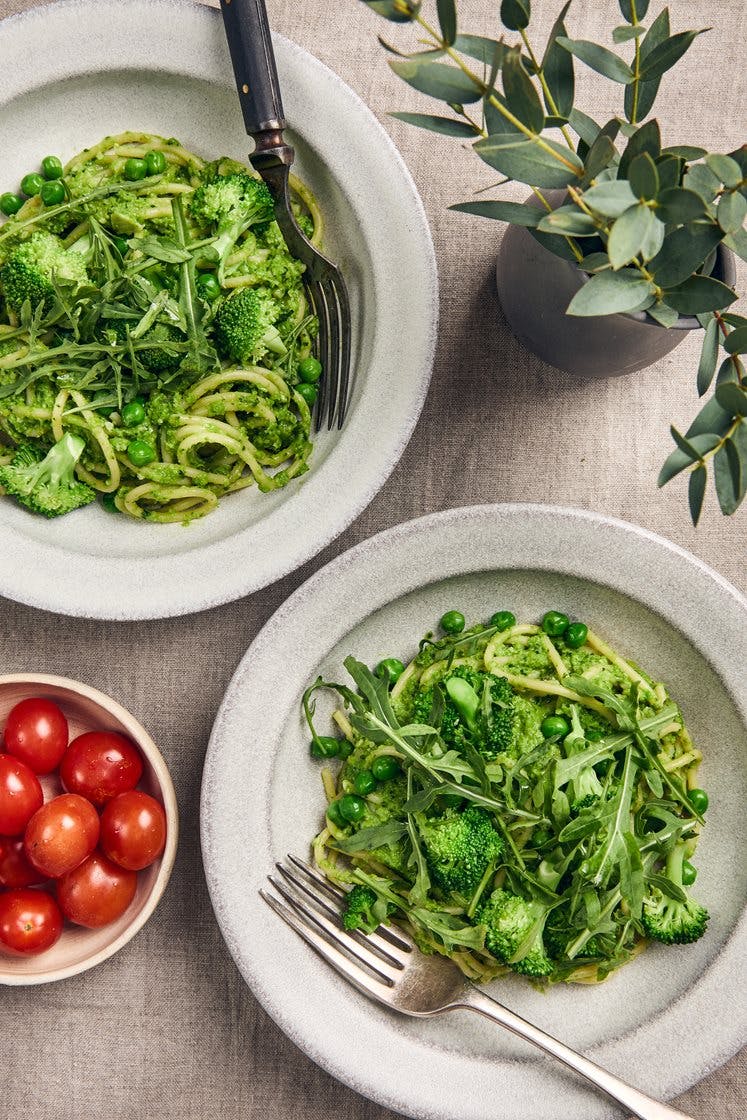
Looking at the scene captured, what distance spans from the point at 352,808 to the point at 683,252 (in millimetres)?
1672

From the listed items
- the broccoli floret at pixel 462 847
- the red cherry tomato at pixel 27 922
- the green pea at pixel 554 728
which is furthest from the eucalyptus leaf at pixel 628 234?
the red cherry tomato at pixel 27 922

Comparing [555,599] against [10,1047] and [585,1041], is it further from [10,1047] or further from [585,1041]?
[10,1047]

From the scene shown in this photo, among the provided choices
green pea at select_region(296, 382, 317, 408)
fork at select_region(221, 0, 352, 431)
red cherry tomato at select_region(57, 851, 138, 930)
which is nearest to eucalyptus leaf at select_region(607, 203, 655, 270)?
fork at select_region(221, 0, 352, 431)

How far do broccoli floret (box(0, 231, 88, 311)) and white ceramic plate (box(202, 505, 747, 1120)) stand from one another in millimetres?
1059

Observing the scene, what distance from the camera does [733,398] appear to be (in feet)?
5.82

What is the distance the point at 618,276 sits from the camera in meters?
1.77

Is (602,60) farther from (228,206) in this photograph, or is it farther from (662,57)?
(228,206)

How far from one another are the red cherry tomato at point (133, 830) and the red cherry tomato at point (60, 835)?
58 mm

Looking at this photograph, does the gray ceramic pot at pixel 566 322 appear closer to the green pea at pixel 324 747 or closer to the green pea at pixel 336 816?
the green pea at pixel 324 747

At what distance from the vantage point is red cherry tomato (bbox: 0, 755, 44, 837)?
2664mm

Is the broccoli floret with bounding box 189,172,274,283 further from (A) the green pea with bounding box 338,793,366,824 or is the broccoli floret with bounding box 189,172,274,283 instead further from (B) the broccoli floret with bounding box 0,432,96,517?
(A) the green pea with bounding box 338,793,366,824

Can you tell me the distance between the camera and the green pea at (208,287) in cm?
255

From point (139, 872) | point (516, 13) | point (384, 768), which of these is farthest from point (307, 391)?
point (139, 872)

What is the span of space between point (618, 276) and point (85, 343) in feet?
4.86
